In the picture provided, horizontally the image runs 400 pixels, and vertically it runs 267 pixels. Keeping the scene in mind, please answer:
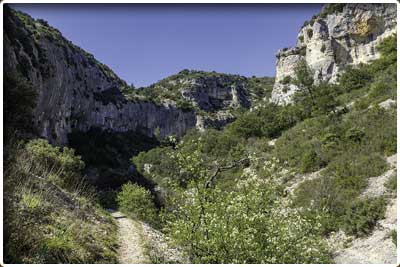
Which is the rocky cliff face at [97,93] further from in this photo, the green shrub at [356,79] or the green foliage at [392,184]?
the green shrub at [356,79]

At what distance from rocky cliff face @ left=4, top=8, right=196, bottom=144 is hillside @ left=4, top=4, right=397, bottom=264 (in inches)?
11.3

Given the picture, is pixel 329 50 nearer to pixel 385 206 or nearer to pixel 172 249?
pixel 385 206

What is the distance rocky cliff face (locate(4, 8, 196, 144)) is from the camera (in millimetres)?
30609

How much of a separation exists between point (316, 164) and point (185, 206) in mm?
17390

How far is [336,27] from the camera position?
49.2 meters

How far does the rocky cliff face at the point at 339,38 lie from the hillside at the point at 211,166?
0.18 m

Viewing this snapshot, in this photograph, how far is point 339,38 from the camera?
49.0 meters

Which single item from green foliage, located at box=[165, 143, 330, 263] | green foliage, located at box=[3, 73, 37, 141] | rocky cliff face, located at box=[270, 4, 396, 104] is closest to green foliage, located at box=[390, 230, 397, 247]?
green foliage, located at box=[165, 143, 330, 263]

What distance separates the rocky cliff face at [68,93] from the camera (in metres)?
30.6

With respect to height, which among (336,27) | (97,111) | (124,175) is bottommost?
(124,175)

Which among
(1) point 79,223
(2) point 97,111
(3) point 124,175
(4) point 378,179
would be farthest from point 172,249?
(2) point 97,111

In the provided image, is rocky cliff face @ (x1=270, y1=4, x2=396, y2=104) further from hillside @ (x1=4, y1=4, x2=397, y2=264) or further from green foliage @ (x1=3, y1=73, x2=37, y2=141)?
green foliage @ (x1=3, y1=73, x2=37, y2=141)

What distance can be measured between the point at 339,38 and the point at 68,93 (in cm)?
3805

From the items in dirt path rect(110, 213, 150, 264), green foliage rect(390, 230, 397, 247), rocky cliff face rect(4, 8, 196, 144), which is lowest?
dirt path rect(110, 213, 150, 264)
